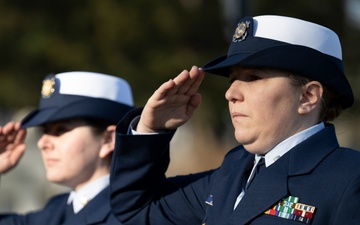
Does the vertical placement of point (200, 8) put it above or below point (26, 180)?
above

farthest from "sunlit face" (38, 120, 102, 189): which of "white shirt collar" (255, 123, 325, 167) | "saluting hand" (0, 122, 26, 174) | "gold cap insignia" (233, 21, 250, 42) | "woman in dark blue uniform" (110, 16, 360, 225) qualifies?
"white shirt collar" (255, 123, 325, 167)

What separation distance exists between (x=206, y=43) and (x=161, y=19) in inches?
32.8

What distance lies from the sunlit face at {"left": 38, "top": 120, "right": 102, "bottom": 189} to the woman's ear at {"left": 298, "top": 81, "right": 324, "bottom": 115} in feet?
7.00

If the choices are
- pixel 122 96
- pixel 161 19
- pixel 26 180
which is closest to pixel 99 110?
pixel 122 96

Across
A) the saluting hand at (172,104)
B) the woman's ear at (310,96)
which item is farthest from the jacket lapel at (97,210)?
the woman's ear at (310,96)

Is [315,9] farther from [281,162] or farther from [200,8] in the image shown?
[281,162]

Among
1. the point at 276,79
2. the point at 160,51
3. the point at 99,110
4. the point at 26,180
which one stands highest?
the point at 276,79

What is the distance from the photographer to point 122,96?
6062 millimetres

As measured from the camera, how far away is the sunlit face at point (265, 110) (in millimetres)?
4035

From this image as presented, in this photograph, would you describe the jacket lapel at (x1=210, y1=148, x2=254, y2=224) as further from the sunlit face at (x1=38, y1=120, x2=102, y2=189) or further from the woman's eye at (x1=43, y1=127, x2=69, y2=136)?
the woman's eye at (x1=43, y1=127, x2=69, y2=136)

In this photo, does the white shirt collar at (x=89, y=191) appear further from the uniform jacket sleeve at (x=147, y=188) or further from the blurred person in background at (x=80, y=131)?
the uniform jacket sleeve at (x=147, y=188)

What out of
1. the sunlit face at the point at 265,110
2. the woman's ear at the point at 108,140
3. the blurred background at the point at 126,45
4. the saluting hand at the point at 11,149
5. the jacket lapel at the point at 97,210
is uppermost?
the sunlit face at the point at 265,110

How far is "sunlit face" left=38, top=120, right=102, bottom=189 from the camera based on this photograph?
5.88 meters

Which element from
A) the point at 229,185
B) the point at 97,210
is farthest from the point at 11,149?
the point at 229,185
